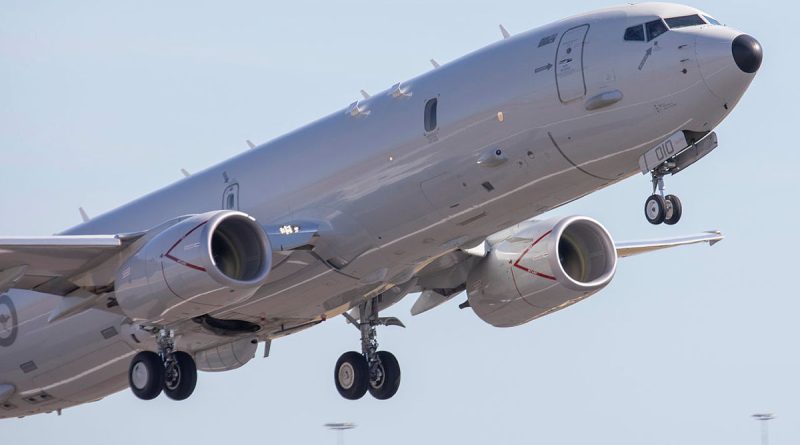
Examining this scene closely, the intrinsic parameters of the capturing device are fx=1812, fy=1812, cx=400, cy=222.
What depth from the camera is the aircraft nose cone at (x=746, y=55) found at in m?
29.0

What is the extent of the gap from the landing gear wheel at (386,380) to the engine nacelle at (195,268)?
5359mm

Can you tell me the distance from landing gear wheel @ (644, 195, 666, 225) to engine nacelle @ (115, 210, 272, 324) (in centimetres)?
673

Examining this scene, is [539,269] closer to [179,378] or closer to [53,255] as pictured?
[179,378]

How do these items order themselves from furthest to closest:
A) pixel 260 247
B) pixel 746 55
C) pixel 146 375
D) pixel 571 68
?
pixel 146 375, pixel 260 247, pixel 571 68, pixel 746 55

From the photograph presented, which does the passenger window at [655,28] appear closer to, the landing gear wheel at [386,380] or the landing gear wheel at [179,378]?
the landing gear wheel at [386,380]

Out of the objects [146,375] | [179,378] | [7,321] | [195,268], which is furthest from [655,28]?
[7,321]

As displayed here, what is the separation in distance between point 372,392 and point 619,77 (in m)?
10.1

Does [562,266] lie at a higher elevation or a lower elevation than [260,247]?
higher

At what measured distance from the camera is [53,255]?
33.7 meters


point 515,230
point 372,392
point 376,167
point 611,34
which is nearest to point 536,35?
point 611,34

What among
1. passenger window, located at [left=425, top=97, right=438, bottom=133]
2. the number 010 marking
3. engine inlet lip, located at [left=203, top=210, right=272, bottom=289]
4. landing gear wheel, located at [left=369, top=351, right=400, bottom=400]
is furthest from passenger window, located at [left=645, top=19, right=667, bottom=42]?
landing gear wheel, located at [left=369, top=351, right=400, bottom=400]

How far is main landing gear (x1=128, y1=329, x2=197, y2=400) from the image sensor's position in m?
35.3

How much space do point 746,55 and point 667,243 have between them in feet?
39.3

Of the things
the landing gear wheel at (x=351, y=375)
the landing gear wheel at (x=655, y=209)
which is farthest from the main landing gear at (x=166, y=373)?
the landing gear wheel at (x=655, y=209)
